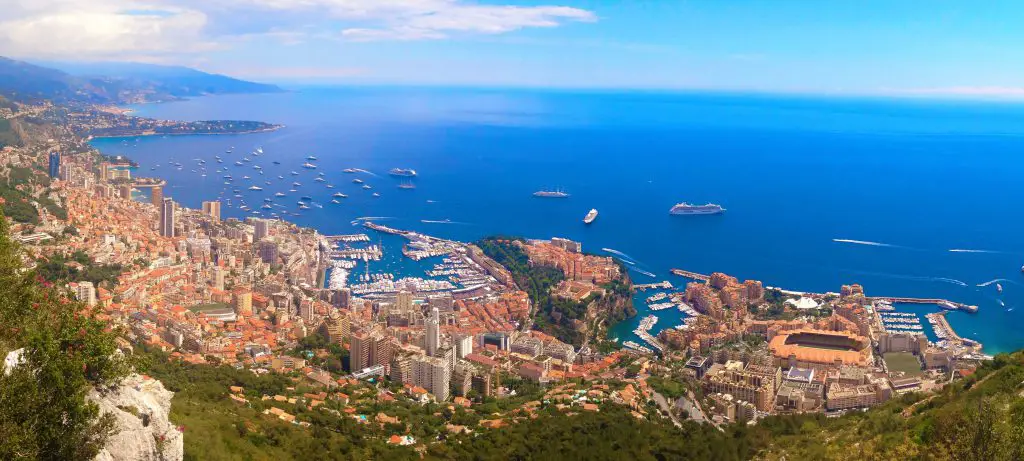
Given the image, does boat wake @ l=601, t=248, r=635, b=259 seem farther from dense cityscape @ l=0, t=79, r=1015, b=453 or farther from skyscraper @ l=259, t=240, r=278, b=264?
skyscraper @ l=259, t=240, r=278, b=264

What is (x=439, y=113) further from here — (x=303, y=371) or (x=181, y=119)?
(x=303, y=371)

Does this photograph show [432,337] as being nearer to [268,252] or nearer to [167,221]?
[268,252]

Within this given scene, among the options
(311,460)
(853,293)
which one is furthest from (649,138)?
(311,460)

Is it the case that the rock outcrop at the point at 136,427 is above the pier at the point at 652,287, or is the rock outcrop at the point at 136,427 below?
above

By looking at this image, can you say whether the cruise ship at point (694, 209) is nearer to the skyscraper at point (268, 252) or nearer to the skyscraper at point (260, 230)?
the skyscraper at point (260, 230)

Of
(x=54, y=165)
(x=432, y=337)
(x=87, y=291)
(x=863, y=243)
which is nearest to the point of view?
(x=432, y=337)

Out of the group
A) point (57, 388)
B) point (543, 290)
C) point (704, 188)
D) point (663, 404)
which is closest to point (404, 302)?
point (543, 290)

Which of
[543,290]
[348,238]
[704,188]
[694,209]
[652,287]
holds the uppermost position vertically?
A: [704,188]

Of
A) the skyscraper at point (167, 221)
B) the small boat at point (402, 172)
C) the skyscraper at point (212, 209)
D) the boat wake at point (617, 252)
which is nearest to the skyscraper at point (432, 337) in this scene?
the boat wake at point (617, 252)
